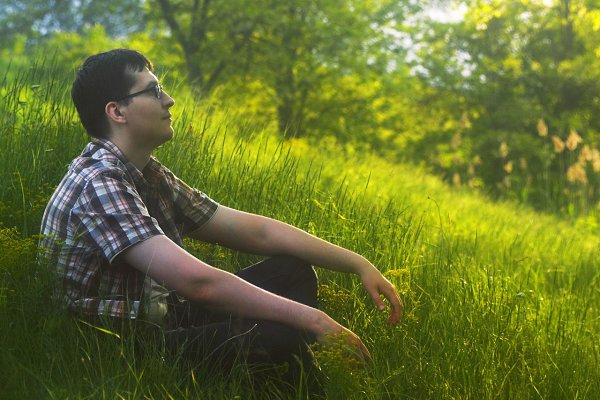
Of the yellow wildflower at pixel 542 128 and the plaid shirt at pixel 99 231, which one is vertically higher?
the plaid shirt at pixel 99 231

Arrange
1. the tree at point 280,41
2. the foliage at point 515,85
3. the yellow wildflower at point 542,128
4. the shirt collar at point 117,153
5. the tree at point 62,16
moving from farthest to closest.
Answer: the foliage at point 515,85, the tree at point 62,16, the tree at point 280,41, the yellow wildflower at point 542,128, the shirt collar at point 117,153

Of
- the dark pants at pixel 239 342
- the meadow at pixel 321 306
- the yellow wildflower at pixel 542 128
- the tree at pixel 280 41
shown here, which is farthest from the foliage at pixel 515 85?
the dark pants at pixel 239 342

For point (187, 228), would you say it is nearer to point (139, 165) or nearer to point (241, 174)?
point (139, 165)

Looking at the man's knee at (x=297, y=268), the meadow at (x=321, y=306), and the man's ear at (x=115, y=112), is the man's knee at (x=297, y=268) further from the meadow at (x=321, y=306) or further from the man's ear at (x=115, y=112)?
the man's ear at (x=115, y=112)

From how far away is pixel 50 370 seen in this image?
8.92ft

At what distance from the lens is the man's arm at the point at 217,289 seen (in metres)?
2.68

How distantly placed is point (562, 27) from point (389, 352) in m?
13.6

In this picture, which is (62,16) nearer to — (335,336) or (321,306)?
(321,306)

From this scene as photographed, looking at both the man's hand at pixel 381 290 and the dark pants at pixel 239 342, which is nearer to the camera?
the dark pants at pixel 239 342

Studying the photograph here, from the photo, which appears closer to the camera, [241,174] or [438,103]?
[241,174]

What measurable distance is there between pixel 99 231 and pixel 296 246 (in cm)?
85

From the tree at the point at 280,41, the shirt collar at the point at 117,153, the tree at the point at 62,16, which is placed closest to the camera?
the shirt collar at the point at 117,153

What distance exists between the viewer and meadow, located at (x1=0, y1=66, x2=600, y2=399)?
2828 mm

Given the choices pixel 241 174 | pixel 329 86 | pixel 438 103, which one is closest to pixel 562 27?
pixel 438 103
